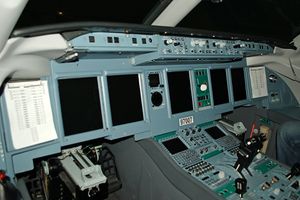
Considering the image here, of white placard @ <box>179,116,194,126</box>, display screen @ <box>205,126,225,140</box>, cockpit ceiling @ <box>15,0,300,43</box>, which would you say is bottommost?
display screen @ <box>205,126,225,140</box>

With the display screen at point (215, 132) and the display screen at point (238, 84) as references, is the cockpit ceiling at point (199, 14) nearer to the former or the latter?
the display screen at point (238, 84)

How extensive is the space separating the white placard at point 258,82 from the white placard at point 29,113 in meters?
2.28

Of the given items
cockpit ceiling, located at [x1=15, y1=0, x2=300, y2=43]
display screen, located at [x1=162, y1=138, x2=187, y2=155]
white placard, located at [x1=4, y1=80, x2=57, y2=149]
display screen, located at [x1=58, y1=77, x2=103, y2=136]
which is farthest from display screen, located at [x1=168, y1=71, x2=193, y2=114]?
white placard, located at [x1=4, y1=80, x2=57, y2=149]

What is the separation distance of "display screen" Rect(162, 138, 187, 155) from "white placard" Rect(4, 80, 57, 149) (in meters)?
0.86

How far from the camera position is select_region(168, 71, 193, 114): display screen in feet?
7.52

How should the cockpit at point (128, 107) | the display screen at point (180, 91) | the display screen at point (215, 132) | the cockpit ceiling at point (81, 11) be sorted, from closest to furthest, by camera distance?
the cockpit at point (128, 107)
the cockpit ceiling at point (81, 11)
the display screen at point (180, 91)
the display screen at point (215, 132)

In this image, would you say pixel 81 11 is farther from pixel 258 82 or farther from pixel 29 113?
pixel 258 82

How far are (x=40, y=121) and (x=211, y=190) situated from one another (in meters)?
1.15

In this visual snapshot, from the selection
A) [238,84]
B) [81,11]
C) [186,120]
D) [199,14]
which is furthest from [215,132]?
[81,11]

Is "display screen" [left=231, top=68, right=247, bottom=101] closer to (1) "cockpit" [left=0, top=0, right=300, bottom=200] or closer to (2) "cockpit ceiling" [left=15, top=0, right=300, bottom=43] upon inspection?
(1) "cockpit" [left=0, top=0, right=300, bottom=200]

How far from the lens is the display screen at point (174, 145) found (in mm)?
2119

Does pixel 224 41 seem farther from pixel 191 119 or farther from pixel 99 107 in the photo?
pixel 99 107

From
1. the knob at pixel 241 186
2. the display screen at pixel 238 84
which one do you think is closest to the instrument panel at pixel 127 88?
the display screen at pixel 238 84

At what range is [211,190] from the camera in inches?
70.0
